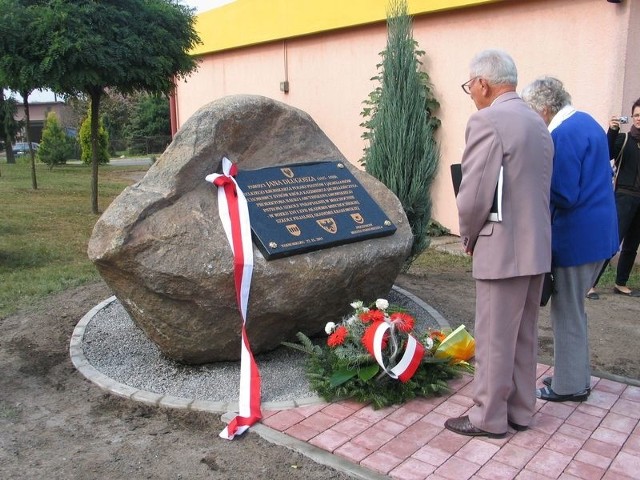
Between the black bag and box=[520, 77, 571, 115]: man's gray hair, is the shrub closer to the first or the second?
box=[520, 77, 571, 115]: man's gray hair

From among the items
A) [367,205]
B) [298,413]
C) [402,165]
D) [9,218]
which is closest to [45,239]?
[9,218]

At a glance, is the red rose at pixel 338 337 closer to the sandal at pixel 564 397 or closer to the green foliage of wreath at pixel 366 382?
the green foliage of wreath at pixel 366 382

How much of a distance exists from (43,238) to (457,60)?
6138 mm

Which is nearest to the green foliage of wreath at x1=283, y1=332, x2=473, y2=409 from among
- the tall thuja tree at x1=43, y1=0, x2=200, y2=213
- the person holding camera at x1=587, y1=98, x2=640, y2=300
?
the person holding camera at x1=587, y1=98, x2=640, y2=300

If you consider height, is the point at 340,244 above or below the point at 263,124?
below

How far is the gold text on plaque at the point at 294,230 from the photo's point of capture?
13.0 feet

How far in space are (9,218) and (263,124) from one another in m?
7.05

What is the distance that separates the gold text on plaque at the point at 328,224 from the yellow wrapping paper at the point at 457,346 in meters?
1.01

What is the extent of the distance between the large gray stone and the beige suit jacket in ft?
4.14

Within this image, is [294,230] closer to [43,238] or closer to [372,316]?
[372,316]

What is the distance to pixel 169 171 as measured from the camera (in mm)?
3980

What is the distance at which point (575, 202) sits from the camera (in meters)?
3.27

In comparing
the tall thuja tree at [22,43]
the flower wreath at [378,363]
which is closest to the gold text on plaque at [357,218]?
the flower wreath at [378,363]

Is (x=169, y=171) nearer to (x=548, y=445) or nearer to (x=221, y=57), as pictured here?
(x=548, y=445)
